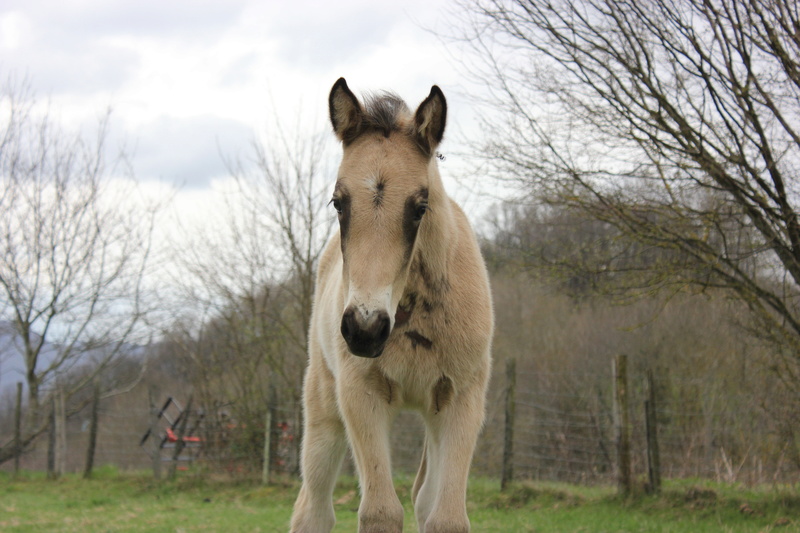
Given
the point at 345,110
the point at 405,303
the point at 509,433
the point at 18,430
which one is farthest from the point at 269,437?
the point at 345,110

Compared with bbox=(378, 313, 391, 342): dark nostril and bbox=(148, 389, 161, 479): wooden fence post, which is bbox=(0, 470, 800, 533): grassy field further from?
bbox=(378, 313, 391, 342): dark nostril

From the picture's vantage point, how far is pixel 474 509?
10.2m

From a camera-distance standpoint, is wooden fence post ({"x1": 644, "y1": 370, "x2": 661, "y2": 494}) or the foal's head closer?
the foal's head

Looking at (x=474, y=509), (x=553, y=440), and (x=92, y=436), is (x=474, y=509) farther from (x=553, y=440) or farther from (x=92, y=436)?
(x=92, y=436)

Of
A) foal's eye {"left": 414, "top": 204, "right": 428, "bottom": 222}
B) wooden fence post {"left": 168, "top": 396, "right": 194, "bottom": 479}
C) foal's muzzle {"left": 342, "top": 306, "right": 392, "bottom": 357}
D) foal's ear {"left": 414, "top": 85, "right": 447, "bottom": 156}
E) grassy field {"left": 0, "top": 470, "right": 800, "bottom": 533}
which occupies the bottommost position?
grassy field {"left": 0, "top": 470, "right": 800, "bottom": 533}

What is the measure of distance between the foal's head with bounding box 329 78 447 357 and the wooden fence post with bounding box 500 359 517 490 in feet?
28.5

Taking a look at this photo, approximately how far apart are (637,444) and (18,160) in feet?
51.1

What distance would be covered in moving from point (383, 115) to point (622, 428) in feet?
26.1

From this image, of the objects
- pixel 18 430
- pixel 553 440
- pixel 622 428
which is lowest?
pixel 553 440

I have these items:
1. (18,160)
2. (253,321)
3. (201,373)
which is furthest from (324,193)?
(18,160)

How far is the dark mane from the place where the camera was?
359 centimetres

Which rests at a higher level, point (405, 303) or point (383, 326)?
point (405, 303)

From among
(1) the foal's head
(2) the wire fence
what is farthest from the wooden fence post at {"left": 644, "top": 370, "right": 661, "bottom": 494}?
(1) the foal's head

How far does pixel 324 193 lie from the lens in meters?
13.3
